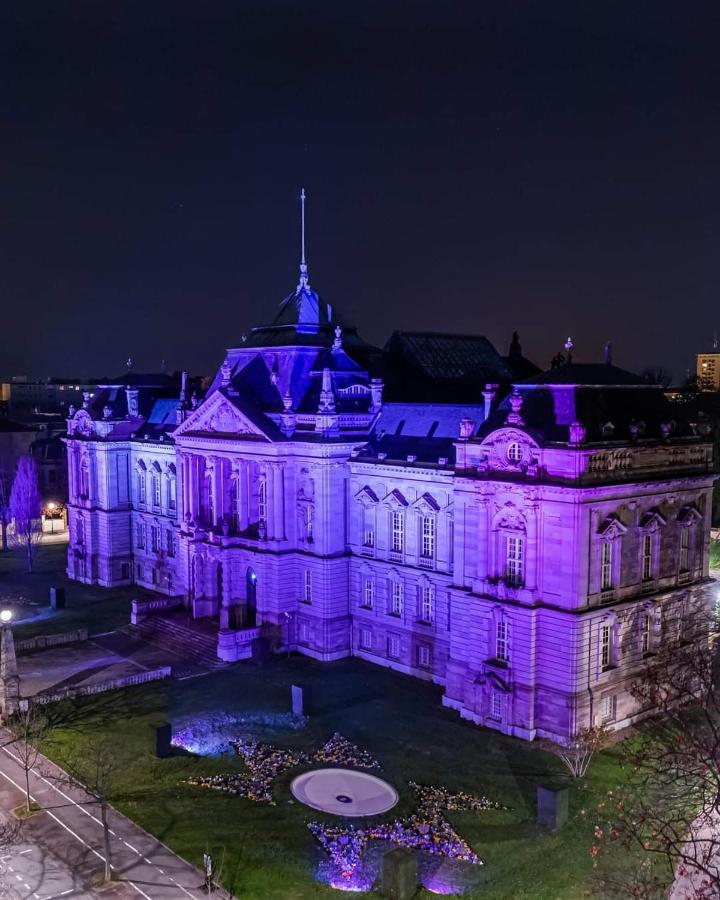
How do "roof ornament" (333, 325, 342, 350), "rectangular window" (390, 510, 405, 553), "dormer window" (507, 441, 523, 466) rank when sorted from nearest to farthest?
"dormer window" (507, 441, 523, 466) < "rectangular window" (390, 510, 405, 553) < "roof ornament" (333, 325, 342, 350)

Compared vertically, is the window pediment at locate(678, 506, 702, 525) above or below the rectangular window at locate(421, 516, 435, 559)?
above

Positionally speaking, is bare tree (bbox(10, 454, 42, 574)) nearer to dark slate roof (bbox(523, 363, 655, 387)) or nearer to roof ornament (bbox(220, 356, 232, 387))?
roof ornament (bbox(220, 356, 232, 387))

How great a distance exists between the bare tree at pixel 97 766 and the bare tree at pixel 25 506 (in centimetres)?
4816

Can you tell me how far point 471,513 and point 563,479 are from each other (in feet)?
21.2

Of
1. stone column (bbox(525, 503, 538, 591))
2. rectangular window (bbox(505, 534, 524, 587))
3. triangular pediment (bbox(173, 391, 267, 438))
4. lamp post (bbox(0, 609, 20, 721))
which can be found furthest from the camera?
triangular pediment (bbox(173, 391, 267, 438))

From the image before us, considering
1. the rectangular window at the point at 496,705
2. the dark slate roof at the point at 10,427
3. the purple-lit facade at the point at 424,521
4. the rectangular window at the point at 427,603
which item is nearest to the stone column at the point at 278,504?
the purple-lit facade at the point at 424,521

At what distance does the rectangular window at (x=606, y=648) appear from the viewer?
149ft

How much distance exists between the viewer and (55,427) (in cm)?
13600

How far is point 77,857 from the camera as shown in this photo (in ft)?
114

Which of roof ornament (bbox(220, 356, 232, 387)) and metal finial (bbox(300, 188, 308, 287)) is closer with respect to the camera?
roof ornament (bbox(220, 356, 232, 387))

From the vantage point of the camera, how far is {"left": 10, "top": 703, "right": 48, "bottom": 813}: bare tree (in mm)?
42500

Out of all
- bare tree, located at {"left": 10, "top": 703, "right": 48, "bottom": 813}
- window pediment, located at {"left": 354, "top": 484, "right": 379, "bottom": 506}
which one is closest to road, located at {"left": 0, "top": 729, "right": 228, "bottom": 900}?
bare tree, located at {"left": 10, "top": 703, "right": 48, "bottom": 813}

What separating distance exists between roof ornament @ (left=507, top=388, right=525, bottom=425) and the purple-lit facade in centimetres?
11

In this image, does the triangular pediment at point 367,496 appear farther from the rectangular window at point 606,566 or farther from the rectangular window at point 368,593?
the rectangular window at point 606,566
